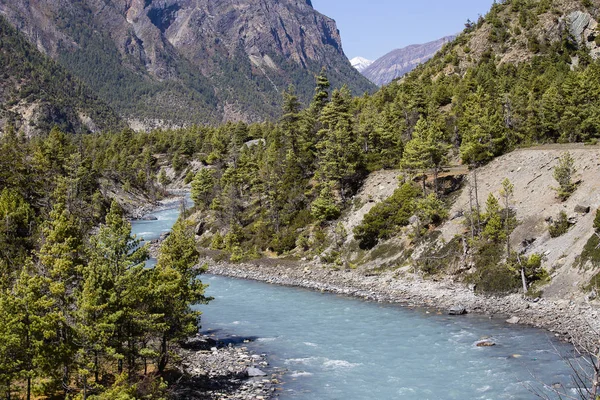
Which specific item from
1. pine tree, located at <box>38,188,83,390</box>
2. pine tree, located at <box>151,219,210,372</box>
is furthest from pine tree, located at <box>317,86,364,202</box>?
pine tree, located at <box>38,188,83,390</box>

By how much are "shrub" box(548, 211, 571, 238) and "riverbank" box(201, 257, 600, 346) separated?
8.40m

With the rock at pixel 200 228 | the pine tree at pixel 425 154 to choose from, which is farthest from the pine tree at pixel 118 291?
the rock at pixel 200 228

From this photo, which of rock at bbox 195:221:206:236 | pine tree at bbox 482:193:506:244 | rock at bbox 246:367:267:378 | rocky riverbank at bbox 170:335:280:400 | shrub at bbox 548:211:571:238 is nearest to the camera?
rocky riverbank at bbox 170:335:280:400

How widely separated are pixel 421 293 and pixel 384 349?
15271 mm

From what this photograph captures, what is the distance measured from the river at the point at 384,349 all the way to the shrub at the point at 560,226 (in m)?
13.0

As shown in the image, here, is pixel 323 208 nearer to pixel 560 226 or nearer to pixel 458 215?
pixel 458 215

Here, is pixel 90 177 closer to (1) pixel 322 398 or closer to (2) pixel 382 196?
(2) pixel 382 196

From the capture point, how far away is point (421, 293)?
164 ft

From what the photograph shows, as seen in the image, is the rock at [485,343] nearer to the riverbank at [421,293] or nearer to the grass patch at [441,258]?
the riverbank at [421,293]

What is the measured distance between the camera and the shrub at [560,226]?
4775 centimetres

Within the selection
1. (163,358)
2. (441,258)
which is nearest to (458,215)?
(441,258)

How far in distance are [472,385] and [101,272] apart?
20987mm

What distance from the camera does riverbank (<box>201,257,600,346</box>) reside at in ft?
122

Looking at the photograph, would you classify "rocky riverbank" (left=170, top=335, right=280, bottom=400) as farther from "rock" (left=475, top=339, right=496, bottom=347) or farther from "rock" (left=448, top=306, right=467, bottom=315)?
"rock" (left=448, top=306, right=467, bottom=315)
